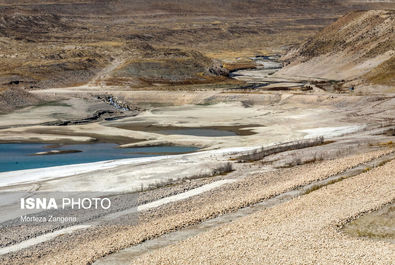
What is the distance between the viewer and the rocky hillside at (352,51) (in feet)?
340

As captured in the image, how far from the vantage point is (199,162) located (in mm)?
41531

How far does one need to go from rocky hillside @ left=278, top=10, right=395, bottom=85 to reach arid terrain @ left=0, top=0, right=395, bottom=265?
68cm

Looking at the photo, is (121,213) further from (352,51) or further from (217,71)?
(352,51)

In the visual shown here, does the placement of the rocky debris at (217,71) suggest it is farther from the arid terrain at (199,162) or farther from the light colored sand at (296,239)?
the light colored sand at (296,239)

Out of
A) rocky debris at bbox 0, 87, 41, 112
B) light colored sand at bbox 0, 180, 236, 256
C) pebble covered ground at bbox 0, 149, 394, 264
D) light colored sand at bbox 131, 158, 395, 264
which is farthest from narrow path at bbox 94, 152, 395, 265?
rocky debris at bbox 0, 87, 41, 112

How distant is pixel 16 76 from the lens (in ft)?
322

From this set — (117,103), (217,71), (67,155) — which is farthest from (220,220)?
(217,71)

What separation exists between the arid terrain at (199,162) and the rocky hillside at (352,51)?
0.68m

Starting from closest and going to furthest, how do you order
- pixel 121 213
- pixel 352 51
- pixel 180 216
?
pixel 180 216 < pixel 121 213 < pixel 352 51

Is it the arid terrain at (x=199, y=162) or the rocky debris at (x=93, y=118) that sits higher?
the arid terrain at (x=199, y=162)

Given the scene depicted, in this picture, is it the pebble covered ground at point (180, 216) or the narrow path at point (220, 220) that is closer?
the narrow path at point (220, 220)

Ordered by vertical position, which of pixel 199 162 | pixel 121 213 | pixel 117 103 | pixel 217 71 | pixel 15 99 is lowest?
pixel 117 103

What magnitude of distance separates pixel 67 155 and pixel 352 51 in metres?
81.6

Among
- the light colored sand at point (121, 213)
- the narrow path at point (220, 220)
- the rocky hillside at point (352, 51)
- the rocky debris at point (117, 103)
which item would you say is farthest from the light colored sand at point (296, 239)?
the rocky hillside at point (352, 51)
